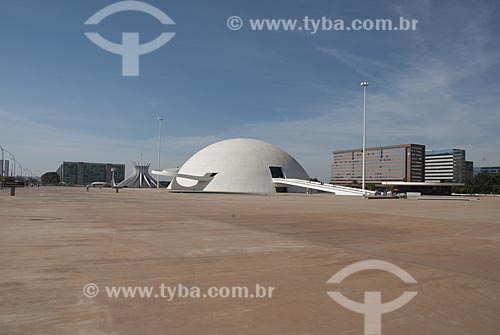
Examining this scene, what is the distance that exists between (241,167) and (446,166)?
485ft

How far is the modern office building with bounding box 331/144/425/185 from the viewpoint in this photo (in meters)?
159

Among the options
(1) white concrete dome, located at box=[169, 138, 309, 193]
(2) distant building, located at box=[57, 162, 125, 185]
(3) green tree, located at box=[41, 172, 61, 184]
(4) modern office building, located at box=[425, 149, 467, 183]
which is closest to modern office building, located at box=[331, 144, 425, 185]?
(4) modern office building, located at box=[425, 149, 467, 183]

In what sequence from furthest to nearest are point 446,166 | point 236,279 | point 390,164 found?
point 446,166 → point 390,164 → point 236,279

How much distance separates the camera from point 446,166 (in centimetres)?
17825

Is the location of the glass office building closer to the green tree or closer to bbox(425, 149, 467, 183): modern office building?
bbox(425, 149, 467, 183): modern office building

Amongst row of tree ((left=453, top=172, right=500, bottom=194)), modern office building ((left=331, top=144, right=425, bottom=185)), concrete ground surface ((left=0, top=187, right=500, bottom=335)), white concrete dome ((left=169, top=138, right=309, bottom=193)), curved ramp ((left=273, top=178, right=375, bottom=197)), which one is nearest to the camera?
concrete ground surface ((left=0, top=187, right=500, bottom=335))

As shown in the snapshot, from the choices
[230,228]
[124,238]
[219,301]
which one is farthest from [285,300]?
[230,228]

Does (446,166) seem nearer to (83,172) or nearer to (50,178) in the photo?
(83,172)

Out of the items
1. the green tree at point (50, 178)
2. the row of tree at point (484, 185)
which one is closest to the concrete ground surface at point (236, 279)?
the row of tree at point (484, 185)

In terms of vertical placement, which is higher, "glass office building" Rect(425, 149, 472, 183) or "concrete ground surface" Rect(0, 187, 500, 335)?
"glass office building" Rect(425, 149, 472, 183)

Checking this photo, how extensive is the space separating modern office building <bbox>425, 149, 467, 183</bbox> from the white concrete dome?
435ft

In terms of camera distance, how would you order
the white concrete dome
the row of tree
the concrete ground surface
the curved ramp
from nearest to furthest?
the concrete ground surface
the curved ramp
the white concrete dome
the row of tree

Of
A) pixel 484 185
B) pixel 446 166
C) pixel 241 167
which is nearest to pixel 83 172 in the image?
pixel 241 167

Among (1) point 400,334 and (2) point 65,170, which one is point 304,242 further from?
(2) point 65,170
